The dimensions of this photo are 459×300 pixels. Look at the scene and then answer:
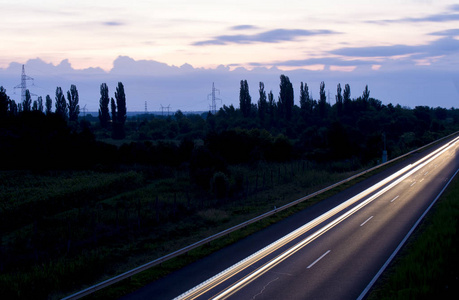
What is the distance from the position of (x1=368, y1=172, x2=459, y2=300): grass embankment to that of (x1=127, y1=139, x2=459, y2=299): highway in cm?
49

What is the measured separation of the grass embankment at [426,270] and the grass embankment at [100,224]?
6546mm

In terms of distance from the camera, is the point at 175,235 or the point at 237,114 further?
the point at 237,114

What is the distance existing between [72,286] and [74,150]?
137 ft

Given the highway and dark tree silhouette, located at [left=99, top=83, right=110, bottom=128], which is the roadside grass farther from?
Answer: dark tree silhouette, located at [left=99, top=83, right=110, bottom=128]

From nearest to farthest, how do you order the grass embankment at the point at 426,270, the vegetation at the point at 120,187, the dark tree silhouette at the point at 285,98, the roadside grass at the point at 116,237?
1. the grass embankment at the point at 426,270
2. the roadside grass at the point at 116,237
3. the vegetation at the point at 120,187
4. the dark tree silhouette at the point at 285,98

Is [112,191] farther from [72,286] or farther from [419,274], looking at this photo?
[419,274]

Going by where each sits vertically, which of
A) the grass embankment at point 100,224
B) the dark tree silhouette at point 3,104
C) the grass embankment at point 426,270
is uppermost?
the dark tree silhouette at point 3,104

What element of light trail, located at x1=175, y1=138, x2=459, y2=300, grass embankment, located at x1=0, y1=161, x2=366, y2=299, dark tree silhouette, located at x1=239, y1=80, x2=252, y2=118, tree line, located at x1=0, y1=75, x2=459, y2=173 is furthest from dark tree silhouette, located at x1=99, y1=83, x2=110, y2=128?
light trail, located at x1=175, y1=138, x2=459, y2=300

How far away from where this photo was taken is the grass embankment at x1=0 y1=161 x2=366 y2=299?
560 inches

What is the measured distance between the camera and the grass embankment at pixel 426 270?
10697 mm

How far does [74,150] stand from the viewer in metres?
52.8

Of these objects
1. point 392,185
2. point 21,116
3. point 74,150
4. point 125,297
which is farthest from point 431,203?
point 21,116

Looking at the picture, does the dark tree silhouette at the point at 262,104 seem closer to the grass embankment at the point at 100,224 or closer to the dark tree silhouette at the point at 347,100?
the dark tree silhouette at the point at 347,100

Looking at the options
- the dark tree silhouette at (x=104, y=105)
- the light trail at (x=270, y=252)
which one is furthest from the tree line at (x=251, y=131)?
the light trail at (x=270, y=252)
